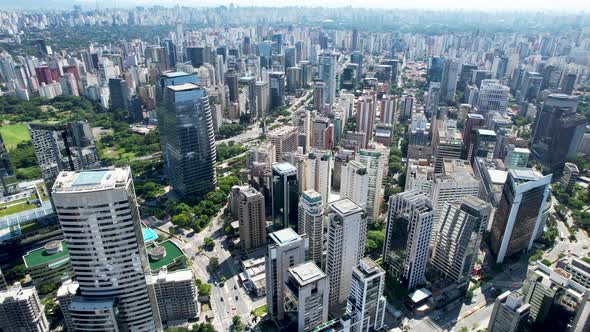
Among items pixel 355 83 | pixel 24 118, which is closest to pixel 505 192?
pixel 355 83

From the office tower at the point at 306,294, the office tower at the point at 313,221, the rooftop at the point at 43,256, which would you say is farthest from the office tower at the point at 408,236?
the rooftop at the point at 43,256

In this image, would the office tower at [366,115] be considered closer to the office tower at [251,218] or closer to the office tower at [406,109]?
the office tower at [406,109]

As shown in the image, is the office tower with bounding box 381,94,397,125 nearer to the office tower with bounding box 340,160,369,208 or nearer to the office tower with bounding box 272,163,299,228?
the office tower with bounding box 340,160,369,208

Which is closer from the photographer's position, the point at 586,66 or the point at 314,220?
the point at 314,220

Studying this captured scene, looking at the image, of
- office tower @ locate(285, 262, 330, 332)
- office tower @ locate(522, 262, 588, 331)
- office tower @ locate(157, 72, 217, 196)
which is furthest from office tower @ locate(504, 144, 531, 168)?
office tower @ locate(157, 72, 217, 196)

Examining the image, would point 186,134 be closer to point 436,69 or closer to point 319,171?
point 319,171

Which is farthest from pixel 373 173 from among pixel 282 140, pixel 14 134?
pixel 14 134

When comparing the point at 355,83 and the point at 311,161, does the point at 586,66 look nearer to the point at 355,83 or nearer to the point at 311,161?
the point at 355,83
